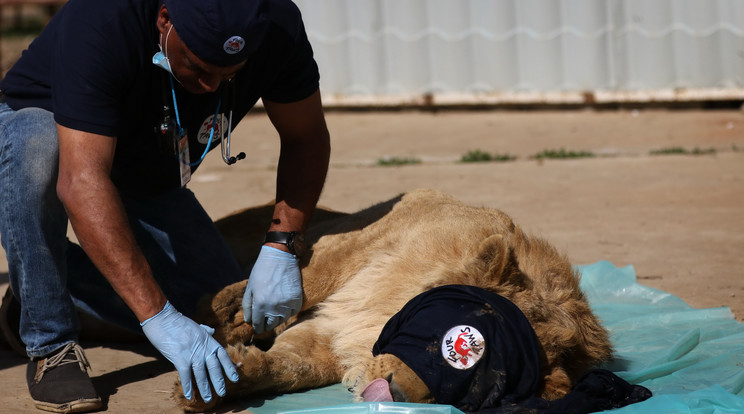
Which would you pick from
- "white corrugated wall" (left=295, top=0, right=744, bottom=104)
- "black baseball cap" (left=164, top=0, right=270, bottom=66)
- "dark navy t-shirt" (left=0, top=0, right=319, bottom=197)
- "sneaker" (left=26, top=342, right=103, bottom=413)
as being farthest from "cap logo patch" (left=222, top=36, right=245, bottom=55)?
"white corrugated wall" (left=295, top=0, right=744, bottom=104)

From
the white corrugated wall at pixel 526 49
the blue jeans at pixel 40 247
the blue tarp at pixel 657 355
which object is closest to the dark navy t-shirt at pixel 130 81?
the blue jeans at pixel 40 247

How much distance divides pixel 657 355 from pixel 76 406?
8.39 ft

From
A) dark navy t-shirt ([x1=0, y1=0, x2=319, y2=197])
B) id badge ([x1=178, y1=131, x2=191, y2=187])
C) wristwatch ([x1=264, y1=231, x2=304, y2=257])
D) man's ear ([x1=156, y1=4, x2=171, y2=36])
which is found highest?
man's ear ([x1=156, y1=4, x2=171, y2=36])

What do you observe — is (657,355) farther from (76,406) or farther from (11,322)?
(11,322)

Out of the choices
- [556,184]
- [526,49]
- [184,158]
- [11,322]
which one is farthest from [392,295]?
[526,49]

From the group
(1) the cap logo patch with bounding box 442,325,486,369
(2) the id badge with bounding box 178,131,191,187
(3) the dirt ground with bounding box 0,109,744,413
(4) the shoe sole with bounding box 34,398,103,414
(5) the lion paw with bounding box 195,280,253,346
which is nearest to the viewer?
(1) the cap logo patch with bounding box 442,325,486,369

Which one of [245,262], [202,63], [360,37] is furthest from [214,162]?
[202,63]

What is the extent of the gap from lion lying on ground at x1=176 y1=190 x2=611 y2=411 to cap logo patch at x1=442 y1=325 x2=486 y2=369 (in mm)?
155

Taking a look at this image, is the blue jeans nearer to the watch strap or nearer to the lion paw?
the lion paw

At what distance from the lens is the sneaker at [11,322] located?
4062mm

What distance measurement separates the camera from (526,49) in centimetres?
982

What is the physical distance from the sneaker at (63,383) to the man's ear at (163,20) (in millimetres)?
1379

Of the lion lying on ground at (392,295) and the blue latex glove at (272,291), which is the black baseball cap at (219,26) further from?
the lion lying on ground at (392,295)

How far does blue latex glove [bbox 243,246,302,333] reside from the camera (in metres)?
3.69
